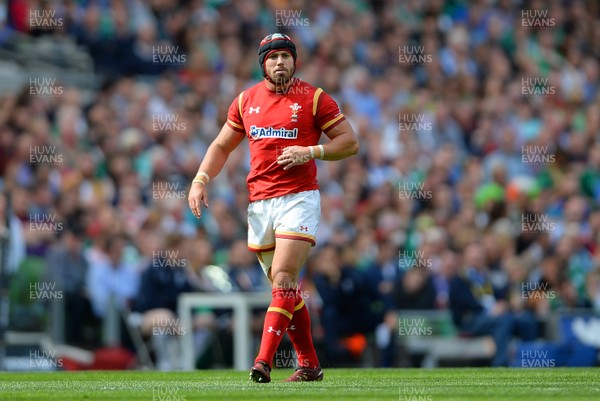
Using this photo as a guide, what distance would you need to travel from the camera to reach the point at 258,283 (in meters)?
15.4

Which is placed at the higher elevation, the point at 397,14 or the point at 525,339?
the point at 397,14

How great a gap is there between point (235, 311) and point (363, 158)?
4.92m

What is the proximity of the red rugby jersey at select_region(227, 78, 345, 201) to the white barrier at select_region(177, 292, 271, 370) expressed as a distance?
17.8 feet

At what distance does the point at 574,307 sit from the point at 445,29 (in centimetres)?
757

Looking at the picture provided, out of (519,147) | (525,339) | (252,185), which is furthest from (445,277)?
(252,185)

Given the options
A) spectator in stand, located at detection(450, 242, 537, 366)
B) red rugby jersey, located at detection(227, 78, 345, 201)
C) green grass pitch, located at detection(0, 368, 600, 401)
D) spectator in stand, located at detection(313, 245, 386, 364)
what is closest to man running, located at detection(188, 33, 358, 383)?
red rugby jersey, located at detection(227, 78, 345, 201)

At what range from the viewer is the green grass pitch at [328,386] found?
7.80 m

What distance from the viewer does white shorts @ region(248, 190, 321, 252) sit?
905cm

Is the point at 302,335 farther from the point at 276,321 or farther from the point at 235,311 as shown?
the point at 235,311

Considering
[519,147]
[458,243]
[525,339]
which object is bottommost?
[525,339]

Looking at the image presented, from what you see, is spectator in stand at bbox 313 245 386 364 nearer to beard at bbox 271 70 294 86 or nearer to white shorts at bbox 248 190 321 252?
white shorts at bbox 248 190 321 252

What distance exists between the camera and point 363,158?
18.9m

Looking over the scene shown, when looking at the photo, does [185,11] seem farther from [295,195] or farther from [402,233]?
[295,195]

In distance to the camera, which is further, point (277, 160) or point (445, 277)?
point (445, 277)
